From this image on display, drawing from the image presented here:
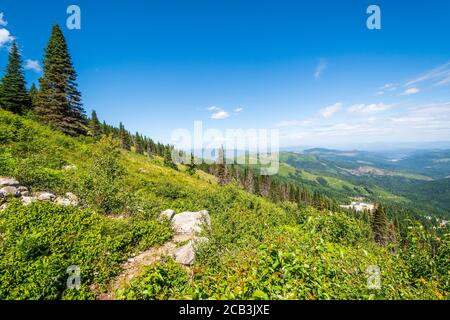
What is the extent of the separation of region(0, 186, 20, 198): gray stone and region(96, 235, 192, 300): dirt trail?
7299 mm

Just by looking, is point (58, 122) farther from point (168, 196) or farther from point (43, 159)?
point (168, 196)

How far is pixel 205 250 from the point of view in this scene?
970cm

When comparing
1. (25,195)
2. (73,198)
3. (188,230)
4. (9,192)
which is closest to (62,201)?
(73,198)

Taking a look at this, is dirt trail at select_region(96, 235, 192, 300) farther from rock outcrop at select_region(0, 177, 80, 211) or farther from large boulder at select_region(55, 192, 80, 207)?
large boulder at select_region(55, 192, 80, 207)

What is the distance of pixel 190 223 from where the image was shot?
1334cm

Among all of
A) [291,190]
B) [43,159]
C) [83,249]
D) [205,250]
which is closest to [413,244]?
[205,250]

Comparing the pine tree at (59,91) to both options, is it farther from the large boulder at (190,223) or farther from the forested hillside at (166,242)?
the large boulder at (190,223)

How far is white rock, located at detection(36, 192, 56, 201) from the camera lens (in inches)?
453

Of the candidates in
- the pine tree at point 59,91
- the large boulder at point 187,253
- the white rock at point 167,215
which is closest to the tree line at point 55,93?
the pine tree at point 59,91

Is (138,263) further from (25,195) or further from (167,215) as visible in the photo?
(25,195)

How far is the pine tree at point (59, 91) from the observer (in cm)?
3103

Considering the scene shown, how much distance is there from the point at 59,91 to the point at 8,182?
27135 millimetres

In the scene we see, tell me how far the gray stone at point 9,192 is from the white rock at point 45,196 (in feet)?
2.89

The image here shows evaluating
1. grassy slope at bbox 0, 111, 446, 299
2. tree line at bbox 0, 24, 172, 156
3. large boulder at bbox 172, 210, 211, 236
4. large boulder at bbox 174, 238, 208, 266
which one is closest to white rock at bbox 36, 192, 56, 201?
grassy slope at bbox 0, 111, 446, 299
